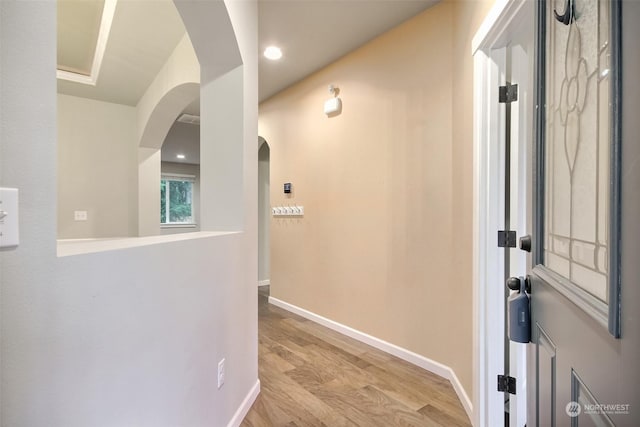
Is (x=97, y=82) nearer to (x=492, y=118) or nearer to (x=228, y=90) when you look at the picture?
(x=228, y=90)

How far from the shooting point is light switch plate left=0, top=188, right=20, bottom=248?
1.77 feet

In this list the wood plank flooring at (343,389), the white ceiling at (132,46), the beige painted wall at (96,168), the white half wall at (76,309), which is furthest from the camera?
the beige painted wall at (96,168)

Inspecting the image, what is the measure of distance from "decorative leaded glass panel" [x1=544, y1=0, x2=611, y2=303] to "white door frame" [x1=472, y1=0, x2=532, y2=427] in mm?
931

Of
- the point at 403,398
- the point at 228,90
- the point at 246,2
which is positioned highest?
the point at 246,2

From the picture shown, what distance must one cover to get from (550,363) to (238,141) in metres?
1.59

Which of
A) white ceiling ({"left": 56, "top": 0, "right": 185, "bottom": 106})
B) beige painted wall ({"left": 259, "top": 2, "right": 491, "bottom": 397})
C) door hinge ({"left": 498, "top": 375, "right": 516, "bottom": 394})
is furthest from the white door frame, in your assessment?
white ceiling ({"left": 56, "top": 0, "right": 185, "bottom": 106})

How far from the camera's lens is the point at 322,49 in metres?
2.79

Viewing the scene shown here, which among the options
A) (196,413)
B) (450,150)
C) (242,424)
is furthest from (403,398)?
(450,150)

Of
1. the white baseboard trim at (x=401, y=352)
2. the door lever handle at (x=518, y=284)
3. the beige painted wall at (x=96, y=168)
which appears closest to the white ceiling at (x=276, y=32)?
the beige painted wall at (x=96, y=168)

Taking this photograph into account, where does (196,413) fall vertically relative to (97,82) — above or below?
below

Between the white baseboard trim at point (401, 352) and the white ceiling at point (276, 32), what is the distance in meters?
2.51

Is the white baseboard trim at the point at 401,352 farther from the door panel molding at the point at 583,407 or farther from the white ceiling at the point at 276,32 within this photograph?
the white ceiling at the point at 276,32

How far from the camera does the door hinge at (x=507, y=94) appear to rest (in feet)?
5.27

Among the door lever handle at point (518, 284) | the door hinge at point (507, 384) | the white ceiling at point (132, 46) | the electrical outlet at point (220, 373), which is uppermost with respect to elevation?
the white ceiling at point (132, 46)
